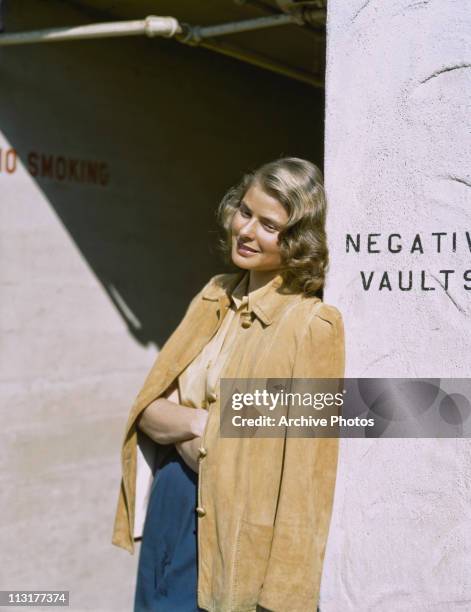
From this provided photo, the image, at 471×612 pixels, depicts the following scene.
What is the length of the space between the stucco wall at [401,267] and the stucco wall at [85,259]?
1954mm

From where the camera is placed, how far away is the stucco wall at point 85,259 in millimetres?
4125

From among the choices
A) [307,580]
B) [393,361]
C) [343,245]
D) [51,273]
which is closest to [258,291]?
[343,245]

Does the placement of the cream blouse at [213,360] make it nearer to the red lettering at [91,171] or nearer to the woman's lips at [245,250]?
the woman's lips at [245,250]

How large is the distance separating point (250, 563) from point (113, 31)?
2.12m

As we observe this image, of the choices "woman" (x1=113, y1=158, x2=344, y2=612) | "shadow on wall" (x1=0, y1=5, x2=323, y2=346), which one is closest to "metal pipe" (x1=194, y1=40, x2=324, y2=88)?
"shadow on wall" (x1=0, y1=5, x2=323, y2=346)

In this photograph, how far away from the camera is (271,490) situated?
2.54m

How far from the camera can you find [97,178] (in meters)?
4.49

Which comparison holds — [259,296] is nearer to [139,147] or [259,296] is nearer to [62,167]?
[62,167]

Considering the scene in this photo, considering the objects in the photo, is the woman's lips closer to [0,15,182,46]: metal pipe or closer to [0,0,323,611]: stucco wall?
[0,15,182,46]: metal pipe

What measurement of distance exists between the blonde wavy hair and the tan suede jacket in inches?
3.7

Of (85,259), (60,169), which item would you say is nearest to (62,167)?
(60,169)

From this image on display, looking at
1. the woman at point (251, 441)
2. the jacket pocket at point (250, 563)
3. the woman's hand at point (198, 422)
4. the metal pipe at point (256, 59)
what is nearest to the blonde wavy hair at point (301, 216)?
the woman at point (251, 441)

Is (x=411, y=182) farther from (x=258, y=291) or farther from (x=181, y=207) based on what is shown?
(x=181, y=207)

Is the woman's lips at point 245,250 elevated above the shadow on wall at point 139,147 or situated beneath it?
situated beneath
